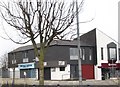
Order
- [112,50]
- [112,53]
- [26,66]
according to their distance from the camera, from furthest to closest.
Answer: [112,50] → [112,53] → [26,66]

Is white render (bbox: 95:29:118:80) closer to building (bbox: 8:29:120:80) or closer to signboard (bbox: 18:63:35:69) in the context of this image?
building (bbox: 8:29:120:80)

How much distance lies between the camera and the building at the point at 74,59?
7619 centimetres

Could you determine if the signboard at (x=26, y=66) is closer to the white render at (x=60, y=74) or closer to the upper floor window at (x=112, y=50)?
the white render at (x=60, y=74)

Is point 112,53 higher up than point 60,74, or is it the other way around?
point 112,53

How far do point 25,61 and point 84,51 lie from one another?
14124 millimetres

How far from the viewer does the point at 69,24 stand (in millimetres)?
29969

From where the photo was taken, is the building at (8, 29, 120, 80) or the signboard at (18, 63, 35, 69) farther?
the signboard at (18, 63, 35, 69)

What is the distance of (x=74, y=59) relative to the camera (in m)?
78.6

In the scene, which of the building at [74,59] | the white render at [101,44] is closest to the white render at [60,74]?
the building at [74,59]

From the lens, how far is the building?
250ft

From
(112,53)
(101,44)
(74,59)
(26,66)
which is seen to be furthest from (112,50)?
(26,66)

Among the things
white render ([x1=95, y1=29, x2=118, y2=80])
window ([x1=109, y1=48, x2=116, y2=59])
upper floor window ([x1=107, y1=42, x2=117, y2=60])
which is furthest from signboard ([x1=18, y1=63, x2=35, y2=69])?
window ([x1=109, y1=48, x2=116, y2=59])

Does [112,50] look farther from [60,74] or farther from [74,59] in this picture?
[60,74]

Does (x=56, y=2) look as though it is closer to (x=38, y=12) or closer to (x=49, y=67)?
(x=38, y=12)
